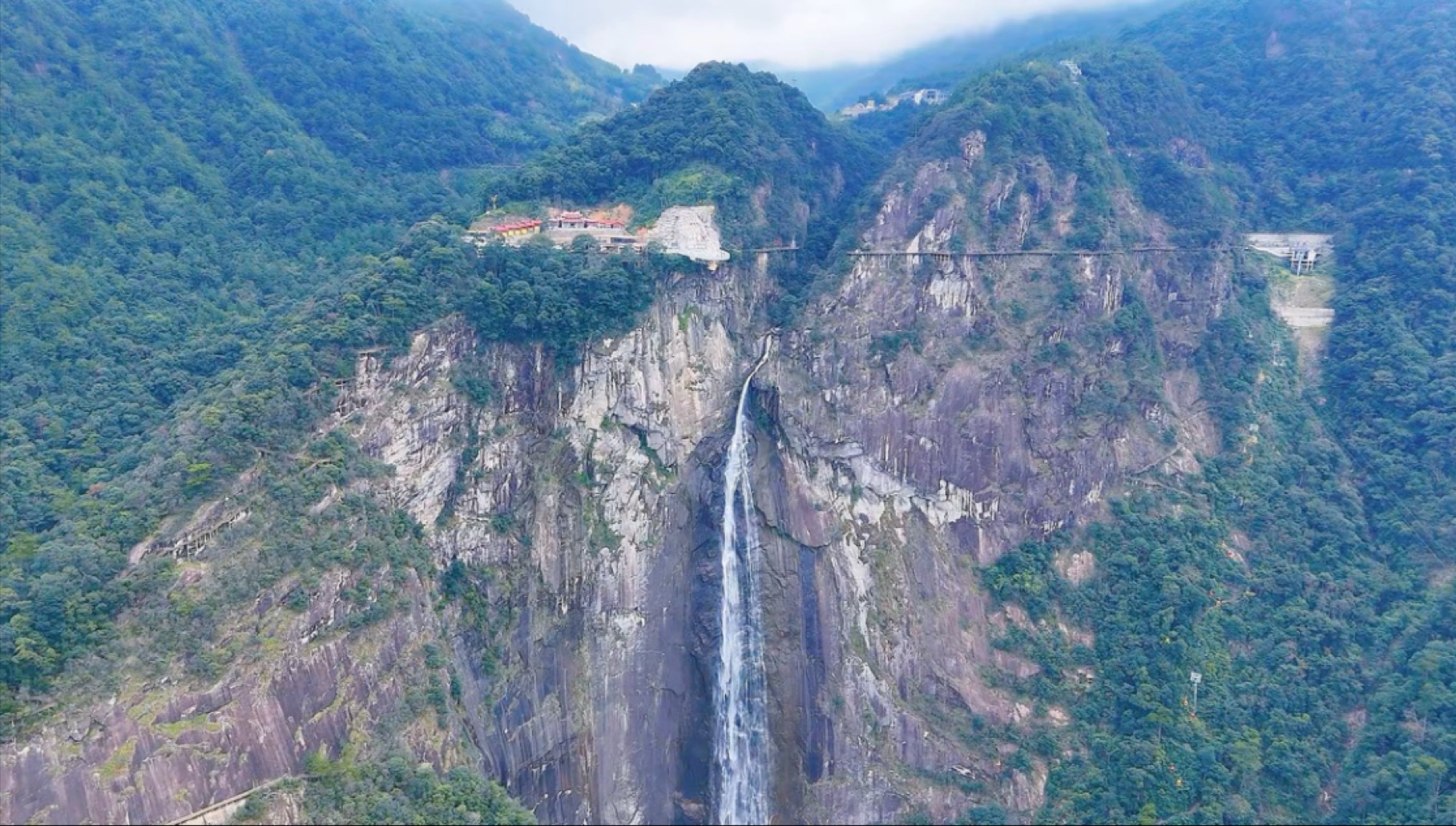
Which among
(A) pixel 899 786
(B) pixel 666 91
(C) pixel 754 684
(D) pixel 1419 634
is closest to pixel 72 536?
(C) pixel 754 684

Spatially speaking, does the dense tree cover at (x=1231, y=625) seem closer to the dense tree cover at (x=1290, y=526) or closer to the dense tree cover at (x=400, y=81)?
the dense tree cover at (x=1290, y=526)

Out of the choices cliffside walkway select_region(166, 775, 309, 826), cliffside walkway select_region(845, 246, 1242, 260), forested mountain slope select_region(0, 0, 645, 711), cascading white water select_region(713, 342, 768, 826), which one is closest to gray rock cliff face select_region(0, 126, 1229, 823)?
cliffside walkway select_region(845, 246, 1242, 260)

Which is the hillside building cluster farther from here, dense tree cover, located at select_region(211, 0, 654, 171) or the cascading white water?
dense tree cover, located at select_region(211, 0, 654, 171)

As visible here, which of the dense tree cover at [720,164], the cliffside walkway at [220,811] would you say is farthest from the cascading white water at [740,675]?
the cliffside walkway at [220,811]

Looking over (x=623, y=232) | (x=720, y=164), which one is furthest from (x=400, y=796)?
(x=720, y=164)

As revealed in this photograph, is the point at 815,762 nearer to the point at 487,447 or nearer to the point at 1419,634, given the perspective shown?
the point at 487,447
